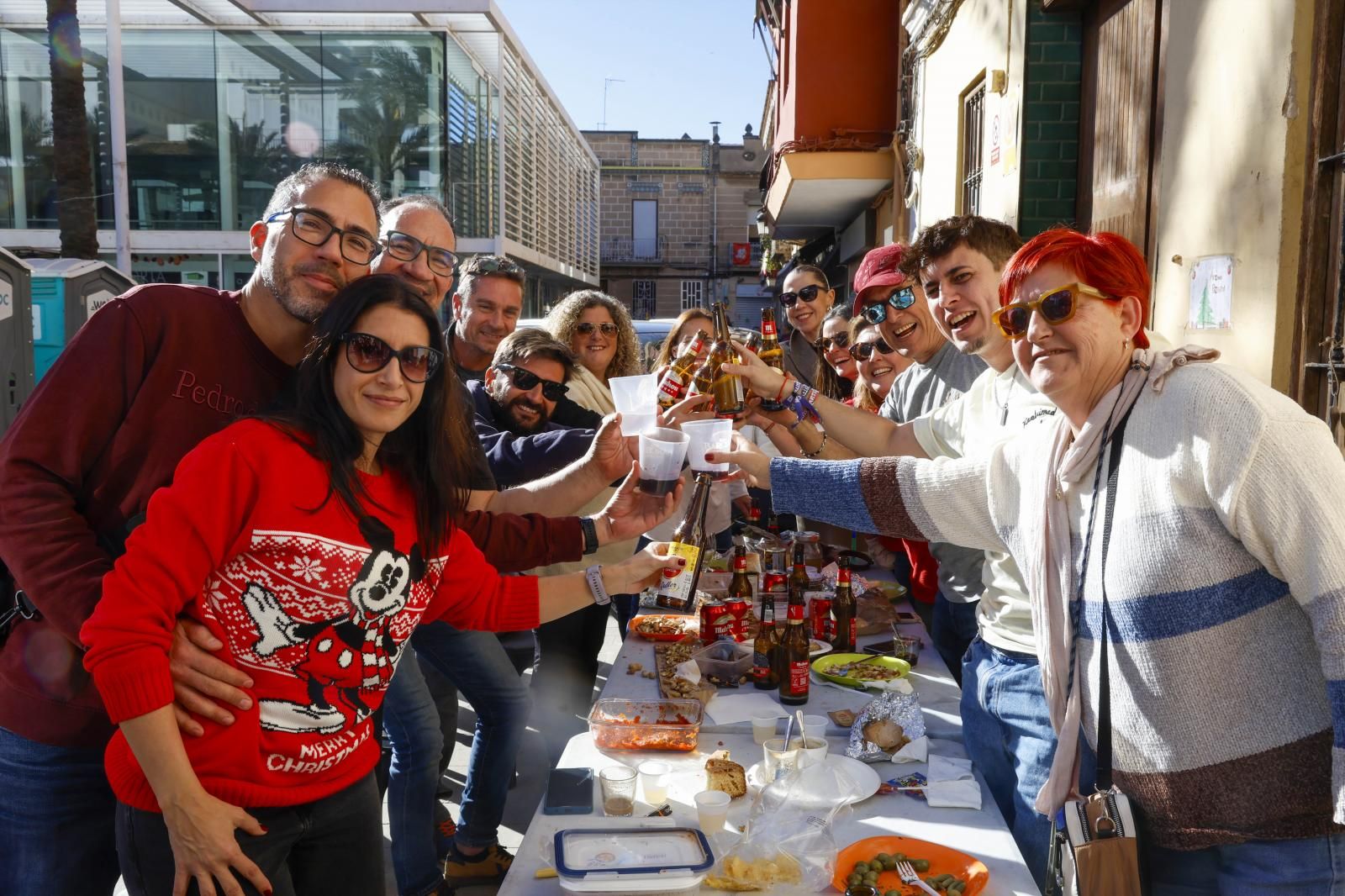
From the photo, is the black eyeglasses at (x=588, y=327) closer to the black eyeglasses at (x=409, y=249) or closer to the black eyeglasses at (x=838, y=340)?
the black eyeglasses at (x=838, y=340)

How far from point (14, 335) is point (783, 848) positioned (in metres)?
8.23

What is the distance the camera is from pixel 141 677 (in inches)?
68.3

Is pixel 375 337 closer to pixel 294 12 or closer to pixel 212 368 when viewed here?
pixel 212 368

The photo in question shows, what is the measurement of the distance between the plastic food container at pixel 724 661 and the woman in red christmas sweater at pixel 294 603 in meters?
1.25

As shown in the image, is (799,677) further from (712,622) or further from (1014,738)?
(1014,738)

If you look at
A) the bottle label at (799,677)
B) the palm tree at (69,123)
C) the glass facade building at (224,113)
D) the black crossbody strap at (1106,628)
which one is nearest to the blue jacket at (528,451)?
the bottle label at (799,677)

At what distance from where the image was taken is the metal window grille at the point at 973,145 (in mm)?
7699

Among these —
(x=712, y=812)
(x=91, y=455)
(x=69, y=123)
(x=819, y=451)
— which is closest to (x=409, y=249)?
(x=91, y=455)

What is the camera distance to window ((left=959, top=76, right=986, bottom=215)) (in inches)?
303

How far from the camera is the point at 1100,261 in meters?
1.98

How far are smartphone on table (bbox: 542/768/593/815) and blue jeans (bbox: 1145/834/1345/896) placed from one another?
4.44ft

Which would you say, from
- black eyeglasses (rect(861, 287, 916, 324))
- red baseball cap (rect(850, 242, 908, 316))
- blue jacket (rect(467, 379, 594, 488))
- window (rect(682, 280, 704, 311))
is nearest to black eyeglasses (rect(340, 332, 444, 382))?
blue jacket (rect(467, 379, 594, 488))

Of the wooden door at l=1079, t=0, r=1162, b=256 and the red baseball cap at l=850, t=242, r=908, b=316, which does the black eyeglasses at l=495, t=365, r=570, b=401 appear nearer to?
the red baseball cap at l=850, t=242, r=908, b=316

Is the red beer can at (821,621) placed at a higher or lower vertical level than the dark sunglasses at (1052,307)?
lower
